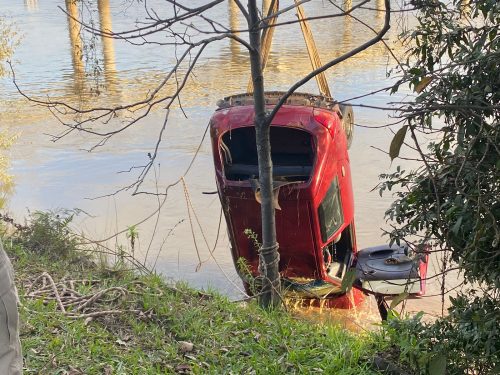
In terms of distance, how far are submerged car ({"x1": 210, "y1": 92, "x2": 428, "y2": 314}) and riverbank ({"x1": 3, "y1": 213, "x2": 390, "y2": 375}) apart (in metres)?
1.01

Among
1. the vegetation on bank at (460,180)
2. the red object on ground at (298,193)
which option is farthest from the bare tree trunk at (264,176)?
the vegetation on bank at (460,180)

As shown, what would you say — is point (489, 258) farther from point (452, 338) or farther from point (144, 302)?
point (144, 302)

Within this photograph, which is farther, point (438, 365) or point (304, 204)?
point (304, 204)

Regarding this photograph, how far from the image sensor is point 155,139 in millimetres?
12508

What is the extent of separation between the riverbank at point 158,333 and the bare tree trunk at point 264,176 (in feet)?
0.52

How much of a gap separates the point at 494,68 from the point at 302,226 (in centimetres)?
280

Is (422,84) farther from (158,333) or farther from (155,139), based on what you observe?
(155,139)

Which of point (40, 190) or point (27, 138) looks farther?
point (27, 138)

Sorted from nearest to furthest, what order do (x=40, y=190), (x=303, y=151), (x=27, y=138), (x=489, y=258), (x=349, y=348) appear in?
(x=489, y=258), (x=349, y=348), (x=303, y=151), (x=40, y=190), (x=27, y=138)

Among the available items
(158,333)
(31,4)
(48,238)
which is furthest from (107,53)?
(158,333)

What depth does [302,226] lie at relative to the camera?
578cm

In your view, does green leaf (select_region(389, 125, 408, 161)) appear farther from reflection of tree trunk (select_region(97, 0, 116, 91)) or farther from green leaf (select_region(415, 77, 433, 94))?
reflection of tree trunk (select_region(97, 0, 116, 91))

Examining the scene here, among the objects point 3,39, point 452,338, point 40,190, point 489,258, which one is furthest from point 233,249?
point 3,39

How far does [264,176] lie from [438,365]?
1.72 meters
